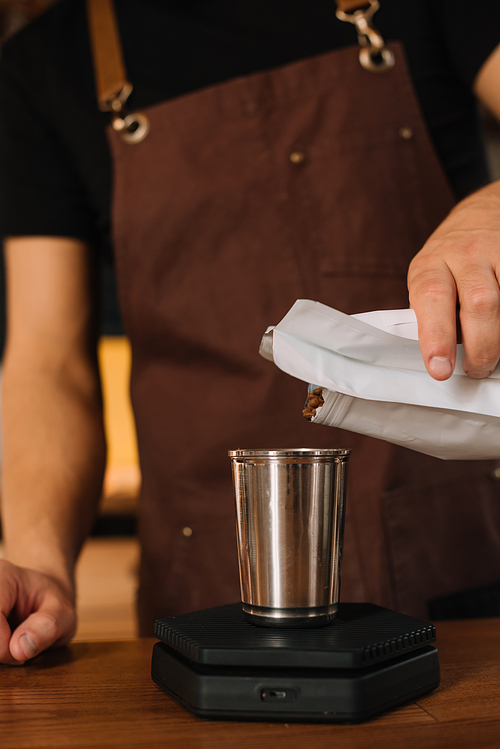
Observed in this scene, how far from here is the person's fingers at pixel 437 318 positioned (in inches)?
16.2

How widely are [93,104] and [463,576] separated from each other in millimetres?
776

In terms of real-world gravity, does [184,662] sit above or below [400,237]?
below

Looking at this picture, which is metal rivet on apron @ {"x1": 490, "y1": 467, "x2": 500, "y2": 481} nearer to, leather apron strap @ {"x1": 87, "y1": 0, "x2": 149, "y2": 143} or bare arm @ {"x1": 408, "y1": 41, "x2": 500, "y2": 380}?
bare arm @ {"x1": 408, "y1": 41, "x2": 500, "y2": 380}

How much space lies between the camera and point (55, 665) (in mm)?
523

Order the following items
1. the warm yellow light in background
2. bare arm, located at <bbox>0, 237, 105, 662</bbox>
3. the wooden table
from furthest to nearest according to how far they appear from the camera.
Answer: the warm yellow light in background, bare arm, located at <bbox>0, 237, 105, 662</bbox>, the wooden table

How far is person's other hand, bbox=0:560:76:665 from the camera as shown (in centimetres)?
51

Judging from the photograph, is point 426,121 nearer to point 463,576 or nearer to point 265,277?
point 265,277

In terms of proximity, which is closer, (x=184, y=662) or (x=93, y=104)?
(x=184, y=662)

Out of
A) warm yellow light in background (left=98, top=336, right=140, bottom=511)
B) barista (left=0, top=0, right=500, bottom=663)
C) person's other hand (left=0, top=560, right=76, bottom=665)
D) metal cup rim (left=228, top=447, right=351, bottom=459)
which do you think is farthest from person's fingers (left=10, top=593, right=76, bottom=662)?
Result: warm yellow light in background (left=98, top=336, right=140, bottom=511)

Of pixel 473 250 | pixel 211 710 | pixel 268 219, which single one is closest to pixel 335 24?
pixel 268 219

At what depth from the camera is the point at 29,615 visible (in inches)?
22.5

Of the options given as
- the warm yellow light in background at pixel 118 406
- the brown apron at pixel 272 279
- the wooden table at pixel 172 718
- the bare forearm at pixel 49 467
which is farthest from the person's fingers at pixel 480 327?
the warm yellow light in background at pixel 118 406

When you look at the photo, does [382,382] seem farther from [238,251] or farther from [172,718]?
[238,251]

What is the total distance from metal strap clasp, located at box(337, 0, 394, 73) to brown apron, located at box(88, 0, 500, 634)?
0.6 inches
